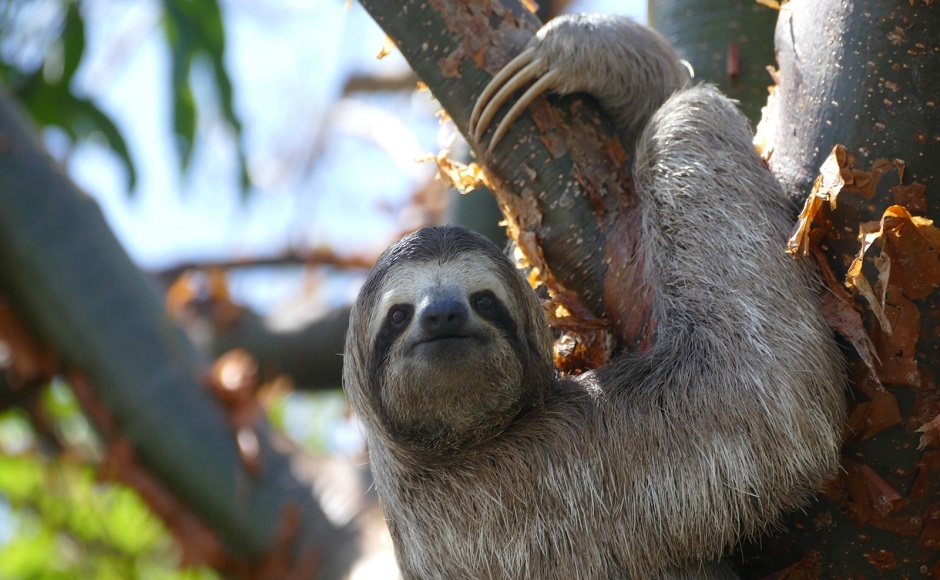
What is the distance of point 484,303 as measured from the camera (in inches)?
195

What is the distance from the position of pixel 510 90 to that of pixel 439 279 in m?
1.12

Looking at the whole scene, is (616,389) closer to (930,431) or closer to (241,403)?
(930,431)

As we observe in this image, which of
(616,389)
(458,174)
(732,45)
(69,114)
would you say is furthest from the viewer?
(69,114)

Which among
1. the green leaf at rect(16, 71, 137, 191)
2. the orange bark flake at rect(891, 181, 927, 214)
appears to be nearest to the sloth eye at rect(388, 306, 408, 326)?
the orange bark flake at rect(891, 181, 927, 214)

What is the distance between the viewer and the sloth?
4441 millimetres

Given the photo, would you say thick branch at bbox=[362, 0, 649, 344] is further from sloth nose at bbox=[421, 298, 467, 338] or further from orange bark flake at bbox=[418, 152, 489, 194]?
sloth nose at bbox=[421, 298, 467, 338]

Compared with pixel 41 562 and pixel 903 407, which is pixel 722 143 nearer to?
pixel 903 407

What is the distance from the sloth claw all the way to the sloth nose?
1.01m

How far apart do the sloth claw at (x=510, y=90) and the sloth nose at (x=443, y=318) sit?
39.9 inches

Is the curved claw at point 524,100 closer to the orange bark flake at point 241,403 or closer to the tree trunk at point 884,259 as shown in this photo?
the tree trunk at point 884,259

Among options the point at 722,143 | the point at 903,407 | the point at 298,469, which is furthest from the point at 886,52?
the point at 298,469

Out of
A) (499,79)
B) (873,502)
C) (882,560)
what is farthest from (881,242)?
(499,79)

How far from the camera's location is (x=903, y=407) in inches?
160

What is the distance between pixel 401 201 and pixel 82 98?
4963 mm
